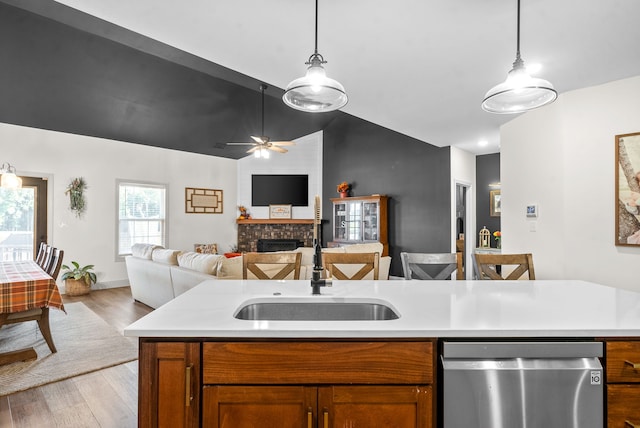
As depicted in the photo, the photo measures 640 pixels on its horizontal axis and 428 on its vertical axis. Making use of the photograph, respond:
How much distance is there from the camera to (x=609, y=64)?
102 inches

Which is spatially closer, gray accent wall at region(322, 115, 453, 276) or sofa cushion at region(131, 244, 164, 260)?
sofa cushion at region(131, 244, 164, 260)

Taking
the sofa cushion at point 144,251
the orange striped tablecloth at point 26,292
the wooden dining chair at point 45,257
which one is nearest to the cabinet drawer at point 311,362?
the orange striped tablecloth at point 26,292

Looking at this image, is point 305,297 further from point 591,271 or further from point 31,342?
point 31,342

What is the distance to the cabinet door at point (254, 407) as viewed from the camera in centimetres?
106

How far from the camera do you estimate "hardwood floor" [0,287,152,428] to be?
1991 millimetres

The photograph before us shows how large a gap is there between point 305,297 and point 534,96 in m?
1.59

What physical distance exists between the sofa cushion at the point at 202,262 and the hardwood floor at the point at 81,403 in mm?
1042

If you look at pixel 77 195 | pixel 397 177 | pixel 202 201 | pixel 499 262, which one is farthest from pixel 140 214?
pixel 499 262

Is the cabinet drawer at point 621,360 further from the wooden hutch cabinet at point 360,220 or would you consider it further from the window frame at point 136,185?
the window frame at point 136,185

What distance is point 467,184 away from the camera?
5871 mm

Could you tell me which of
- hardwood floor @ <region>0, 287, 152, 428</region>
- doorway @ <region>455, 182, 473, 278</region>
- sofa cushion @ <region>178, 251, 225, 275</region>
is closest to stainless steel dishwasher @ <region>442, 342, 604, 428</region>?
hardwood floor @ <region>0, 287, 152, 428</region>

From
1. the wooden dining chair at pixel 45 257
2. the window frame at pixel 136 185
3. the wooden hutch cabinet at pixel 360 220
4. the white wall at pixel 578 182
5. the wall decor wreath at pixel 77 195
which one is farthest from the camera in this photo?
the wooden hutch cabinet at pixel 360 220

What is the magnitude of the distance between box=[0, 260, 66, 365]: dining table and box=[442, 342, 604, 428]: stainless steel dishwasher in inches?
123

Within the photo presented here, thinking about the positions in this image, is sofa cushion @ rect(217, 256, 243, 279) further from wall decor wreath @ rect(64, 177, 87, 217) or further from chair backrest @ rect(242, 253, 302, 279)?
wall decor wreath @ rect(64, 177, 87, 217)
